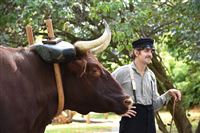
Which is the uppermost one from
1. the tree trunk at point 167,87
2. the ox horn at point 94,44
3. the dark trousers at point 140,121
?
the ox horn at point 94,44

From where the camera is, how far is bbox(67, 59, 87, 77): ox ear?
3879 millimetres

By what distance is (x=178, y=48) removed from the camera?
429 inches

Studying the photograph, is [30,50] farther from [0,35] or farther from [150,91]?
[0,35]

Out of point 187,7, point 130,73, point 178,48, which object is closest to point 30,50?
point 130,73

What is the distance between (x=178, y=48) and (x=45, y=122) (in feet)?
24.0

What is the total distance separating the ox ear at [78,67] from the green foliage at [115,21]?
4267 millimetres

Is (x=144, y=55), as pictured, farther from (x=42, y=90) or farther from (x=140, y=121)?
(x=42, y=90)

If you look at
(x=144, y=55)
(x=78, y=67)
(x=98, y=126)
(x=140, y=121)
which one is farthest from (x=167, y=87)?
(x=98, y=126)

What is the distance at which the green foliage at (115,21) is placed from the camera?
27.9 feet

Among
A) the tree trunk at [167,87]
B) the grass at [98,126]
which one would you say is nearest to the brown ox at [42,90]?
the tree trunk at [167,87]

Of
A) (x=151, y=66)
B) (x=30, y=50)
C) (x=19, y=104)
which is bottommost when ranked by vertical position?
(x=151, y=66)

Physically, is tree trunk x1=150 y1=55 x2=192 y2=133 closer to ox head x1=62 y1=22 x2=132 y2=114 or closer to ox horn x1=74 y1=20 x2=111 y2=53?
ox head x1=62 y1=22 x2=132 y2=114


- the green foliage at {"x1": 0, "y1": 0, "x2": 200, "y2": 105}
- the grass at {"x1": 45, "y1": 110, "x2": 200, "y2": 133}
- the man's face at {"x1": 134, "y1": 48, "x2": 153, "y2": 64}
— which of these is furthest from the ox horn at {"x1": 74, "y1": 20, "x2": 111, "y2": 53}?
the grass at {"x1": 45, "y1": 110, "x2": 200, "y2": 133}

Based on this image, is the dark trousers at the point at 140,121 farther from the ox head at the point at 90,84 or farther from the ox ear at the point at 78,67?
the ox ear at the point at 78,67
